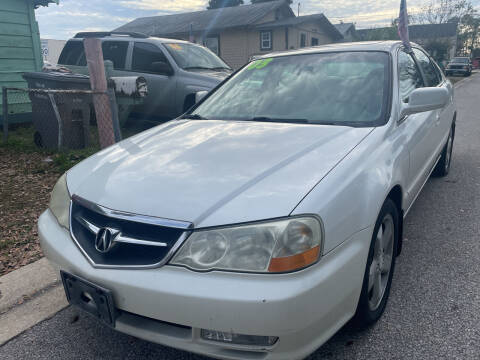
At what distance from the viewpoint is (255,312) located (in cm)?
156

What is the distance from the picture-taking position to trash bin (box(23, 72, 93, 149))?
18.4ft

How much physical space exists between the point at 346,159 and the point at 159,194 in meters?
0.94

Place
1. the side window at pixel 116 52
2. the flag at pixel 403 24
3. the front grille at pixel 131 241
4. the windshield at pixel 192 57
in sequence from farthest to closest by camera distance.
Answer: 1. the side window at pixel 116 52
2. the windshield at pixel 192 57
3. the flag at pixel 403 24
4. the front grille at pixel 131 241

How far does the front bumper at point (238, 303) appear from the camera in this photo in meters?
1.58

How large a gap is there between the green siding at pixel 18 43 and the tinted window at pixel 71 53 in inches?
19.0

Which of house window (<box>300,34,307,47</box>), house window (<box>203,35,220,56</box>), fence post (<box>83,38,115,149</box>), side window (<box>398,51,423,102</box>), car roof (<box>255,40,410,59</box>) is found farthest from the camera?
house window (<box>300,34,307,47</box>)

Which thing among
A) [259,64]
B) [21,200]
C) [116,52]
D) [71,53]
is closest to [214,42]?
[71,53]

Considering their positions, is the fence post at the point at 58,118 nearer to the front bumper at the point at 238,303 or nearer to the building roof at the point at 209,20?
the front bumper at the point at 238,303

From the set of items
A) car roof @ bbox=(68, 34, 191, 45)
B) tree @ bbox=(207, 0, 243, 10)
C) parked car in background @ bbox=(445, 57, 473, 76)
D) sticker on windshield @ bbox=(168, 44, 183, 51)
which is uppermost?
tree @ bbox=(207, 0, 243, 10)

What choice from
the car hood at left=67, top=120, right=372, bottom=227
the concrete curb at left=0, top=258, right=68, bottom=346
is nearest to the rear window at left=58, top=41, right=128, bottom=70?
the car hood at left=67, top=120, right=372, bottom=227

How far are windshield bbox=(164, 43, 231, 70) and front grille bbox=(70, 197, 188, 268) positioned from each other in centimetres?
582

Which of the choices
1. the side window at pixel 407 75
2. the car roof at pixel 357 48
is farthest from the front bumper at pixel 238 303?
the car roof at pixel 357 48

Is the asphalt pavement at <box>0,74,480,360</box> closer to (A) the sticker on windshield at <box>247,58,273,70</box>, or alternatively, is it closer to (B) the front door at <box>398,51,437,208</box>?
(B) the front door at <box>398,51,437,208</box>

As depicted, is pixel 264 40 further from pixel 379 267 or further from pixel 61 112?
pixel 379 267
